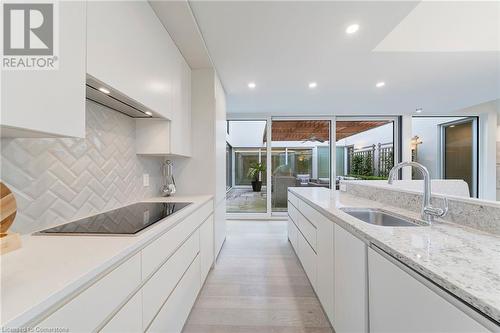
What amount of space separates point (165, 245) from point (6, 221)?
25.6 inches

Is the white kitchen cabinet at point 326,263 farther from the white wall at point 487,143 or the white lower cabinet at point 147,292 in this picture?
the white wall at point 487,143

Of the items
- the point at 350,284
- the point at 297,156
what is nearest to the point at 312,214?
the point at 350,284

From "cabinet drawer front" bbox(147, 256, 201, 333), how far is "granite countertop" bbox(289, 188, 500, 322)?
3.79 ft

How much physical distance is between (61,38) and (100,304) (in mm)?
1014

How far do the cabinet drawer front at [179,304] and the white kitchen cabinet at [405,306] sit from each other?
3.57 feet

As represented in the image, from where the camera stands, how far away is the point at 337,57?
2371 mm

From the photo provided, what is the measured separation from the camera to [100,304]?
28.3 inches

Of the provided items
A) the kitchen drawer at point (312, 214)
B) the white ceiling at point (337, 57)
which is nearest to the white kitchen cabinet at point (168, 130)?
the white ceiling at point (337, 57)

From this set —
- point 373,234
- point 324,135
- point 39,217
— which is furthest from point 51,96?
point 324,135

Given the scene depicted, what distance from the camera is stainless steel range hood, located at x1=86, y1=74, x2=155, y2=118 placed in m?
1.12

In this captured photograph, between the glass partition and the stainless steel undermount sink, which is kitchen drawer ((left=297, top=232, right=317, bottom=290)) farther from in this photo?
the glass partition

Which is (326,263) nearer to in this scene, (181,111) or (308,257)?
(308,257)

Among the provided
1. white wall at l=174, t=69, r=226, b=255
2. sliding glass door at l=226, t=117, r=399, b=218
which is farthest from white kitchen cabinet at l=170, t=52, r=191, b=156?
sliding glass door at l=226, t=117, r=399, b=218

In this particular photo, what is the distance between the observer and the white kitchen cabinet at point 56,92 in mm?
682
